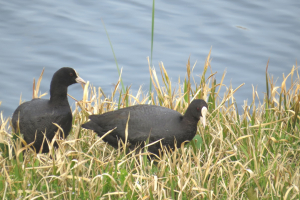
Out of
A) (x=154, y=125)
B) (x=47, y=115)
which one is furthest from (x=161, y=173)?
(x=47, y=115)

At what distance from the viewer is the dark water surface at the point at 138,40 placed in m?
7.14

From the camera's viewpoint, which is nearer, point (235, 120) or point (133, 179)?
point (133, 179)

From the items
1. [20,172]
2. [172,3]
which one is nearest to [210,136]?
[20,172]

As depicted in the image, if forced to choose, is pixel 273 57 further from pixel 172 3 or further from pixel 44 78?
pixel 44 78

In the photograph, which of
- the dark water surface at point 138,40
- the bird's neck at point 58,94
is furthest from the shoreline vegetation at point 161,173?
the dark water surface at point 138,40

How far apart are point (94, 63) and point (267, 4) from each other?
12.0 ft

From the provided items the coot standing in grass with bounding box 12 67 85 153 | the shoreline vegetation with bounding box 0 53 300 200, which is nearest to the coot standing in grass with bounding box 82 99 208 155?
the shoreline vegetation with bounding box 0 53 300 200

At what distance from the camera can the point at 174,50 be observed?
768 cm

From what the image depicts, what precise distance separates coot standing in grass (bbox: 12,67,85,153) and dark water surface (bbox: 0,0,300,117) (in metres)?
2.14

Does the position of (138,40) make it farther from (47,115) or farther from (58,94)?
(47,115)

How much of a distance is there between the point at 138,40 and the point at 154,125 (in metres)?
3.86

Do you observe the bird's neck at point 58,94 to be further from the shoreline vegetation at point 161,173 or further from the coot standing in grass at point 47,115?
the shoreline vegetation at point 161,173

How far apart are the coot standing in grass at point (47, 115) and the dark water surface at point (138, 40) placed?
7.01 ft

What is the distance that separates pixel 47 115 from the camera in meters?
4.37
